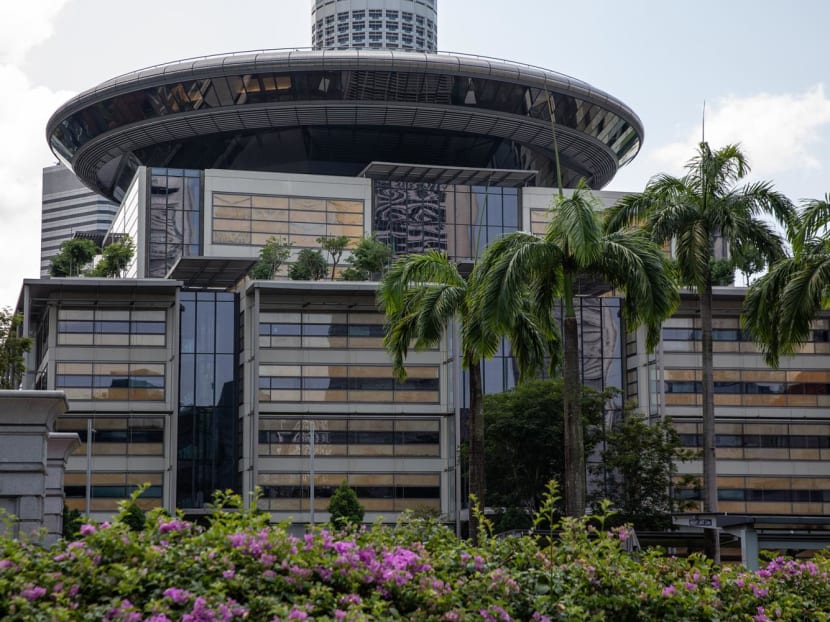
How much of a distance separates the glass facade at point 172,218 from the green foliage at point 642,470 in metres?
37.5

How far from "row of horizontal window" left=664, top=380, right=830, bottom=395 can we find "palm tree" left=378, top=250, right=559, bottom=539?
1880 inches

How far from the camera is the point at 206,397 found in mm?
83875

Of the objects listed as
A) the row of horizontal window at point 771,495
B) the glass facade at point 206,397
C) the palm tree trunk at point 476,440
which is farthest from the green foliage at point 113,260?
the palm tree trunk at point 476,440

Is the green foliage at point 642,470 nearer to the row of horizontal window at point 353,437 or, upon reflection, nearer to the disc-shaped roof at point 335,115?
the row of horizontal window at point 353,437

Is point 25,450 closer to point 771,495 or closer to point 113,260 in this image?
point 113,260

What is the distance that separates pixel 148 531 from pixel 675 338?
255ft

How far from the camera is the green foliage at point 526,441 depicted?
68312 mm

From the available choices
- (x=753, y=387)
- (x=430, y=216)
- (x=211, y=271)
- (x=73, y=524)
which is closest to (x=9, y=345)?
(x=73, y=524)

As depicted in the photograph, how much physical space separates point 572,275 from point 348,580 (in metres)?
22.0

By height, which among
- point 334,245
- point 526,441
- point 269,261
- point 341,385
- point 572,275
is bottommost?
point 526,441

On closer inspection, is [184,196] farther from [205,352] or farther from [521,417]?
[521,417]

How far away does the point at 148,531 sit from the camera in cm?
1216

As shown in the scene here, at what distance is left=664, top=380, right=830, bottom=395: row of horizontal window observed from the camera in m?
86.6

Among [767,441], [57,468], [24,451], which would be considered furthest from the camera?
[767,441]
